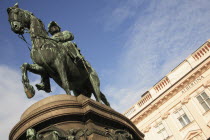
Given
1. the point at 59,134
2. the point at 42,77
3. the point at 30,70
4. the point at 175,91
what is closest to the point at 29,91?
the point at 30,70

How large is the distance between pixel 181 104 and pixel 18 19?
17.5 metres

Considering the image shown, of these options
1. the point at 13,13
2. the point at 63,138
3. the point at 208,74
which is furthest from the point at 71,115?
the point at 208,74

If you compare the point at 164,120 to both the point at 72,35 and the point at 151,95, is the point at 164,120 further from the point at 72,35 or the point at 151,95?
the point at 72,35

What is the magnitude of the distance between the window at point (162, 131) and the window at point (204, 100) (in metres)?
4.26

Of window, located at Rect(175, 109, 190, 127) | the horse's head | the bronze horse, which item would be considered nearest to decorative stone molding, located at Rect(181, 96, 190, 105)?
window, located at Rect(175, 109, 190, 127)

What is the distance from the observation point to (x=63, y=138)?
12.1ft

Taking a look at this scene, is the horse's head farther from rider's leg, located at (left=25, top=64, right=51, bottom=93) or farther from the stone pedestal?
the stone pedestal

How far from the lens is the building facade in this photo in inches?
741

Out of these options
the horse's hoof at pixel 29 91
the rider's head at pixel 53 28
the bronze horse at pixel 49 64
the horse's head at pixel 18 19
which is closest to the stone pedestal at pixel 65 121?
the horse's hoof at pixel 29 91

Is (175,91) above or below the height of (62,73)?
above

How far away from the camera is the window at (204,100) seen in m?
18.6

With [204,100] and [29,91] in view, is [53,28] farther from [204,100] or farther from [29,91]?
[204,100]

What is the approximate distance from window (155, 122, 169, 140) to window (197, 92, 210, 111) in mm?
4263

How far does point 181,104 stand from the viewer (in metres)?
20.3
